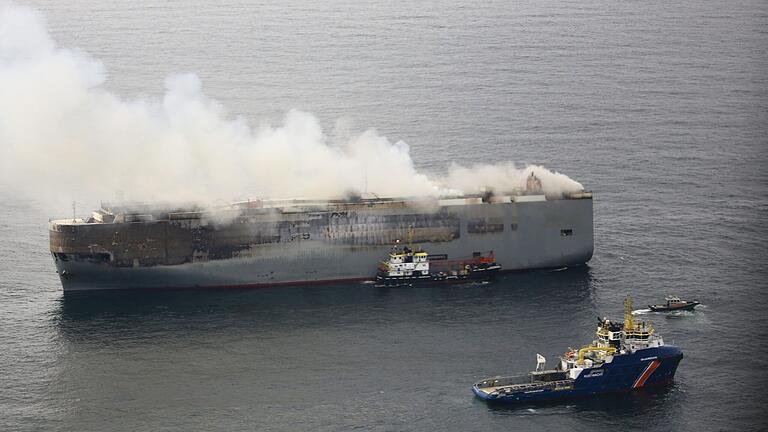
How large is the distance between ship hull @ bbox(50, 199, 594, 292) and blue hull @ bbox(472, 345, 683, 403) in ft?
90.9

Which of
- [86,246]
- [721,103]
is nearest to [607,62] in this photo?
[721,103]

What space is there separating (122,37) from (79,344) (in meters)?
106

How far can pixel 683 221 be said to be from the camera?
118m

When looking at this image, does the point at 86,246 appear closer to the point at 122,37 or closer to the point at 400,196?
the point at 400,196

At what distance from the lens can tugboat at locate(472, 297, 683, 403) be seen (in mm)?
81812

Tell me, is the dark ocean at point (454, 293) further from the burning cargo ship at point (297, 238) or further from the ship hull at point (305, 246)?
the burning cargo ship at point (297, 238)

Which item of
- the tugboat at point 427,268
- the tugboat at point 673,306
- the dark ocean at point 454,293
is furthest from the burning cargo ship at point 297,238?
the tugboat at point 673,306

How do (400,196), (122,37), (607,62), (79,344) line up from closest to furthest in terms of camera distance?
1. (79,344)
2. (400,196)
3. (607,62)
4. (122,37)

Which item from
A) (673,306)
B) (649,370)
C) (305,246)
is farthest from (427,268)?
(649,370)

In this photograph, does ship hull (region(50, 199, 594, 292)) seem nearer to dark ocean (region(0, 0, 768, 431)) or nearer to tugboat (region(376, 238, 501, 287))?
tugboat (region(376, 238, 501, 287))

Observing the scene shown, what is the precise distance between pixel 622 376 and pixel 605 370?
147 centimetres

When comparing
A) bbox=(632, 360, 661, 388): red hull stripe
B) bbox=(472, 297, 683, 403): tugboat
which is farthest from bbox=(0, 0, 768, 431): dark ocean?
bbox=(632, 360, 661, 388): red hull stripe

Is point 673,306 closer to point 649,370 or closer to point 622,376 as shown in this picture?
point 649,370

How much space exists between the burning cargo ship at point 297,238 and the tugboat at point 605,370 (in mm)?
26745
